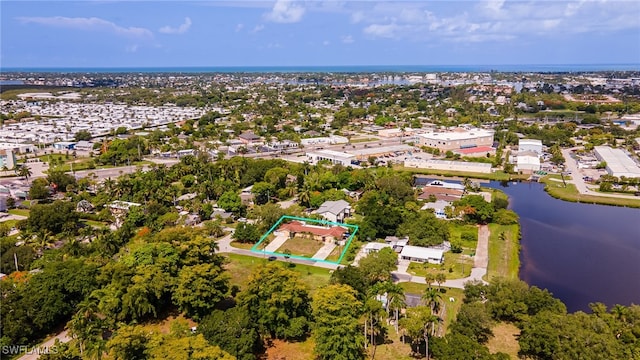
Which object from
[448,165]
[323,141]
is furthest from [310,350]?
[323,141]

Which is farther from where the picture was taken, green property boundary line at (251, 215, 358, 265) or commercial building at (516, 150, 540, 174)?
commercial building at (516, 150, 540, 174)

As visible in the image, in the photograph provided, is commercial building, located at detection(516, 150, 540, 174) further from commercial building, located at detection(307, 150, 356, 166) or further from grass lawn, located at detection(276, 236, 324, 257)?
grass lawn, located at detection(276, 236, 324, 257)

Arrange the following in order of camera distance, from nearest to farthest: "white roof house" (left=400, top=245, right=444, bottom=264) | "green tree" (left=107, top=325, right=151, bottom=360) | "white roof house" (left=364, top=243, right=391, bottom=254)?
"green tree" (left=107, top=325, right=151, bottom=360) < "white roof house" (left=400, top=245, right=444, bottom=264) < "white roof house" (left=364, top=243, right=391, bottom=254)

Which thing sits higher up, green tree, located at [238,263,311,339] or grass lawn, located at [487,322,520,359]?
green tree, located at [238,263,311,339]

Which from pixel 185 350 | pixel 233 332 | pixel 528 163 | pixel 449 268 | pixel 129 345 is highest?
pixel 528 163

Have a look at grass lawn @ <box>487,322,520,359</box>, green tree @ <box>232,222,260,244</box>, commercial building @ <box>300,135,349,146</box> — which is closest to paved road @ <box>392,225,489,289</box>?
grass lawn @ <box>487,322,520,359</box>

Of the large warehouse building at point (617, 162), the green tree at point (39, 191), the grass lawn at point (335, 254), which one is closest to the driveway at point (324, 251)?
the grass lawn at point (335, 254)

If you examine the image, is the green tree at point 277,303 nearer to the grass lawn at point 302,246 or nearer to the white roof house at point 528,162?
the grass lawn at point 302,246

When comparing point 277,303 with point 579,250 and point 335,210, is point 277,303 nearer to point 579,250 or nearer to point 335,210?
point 335,210
